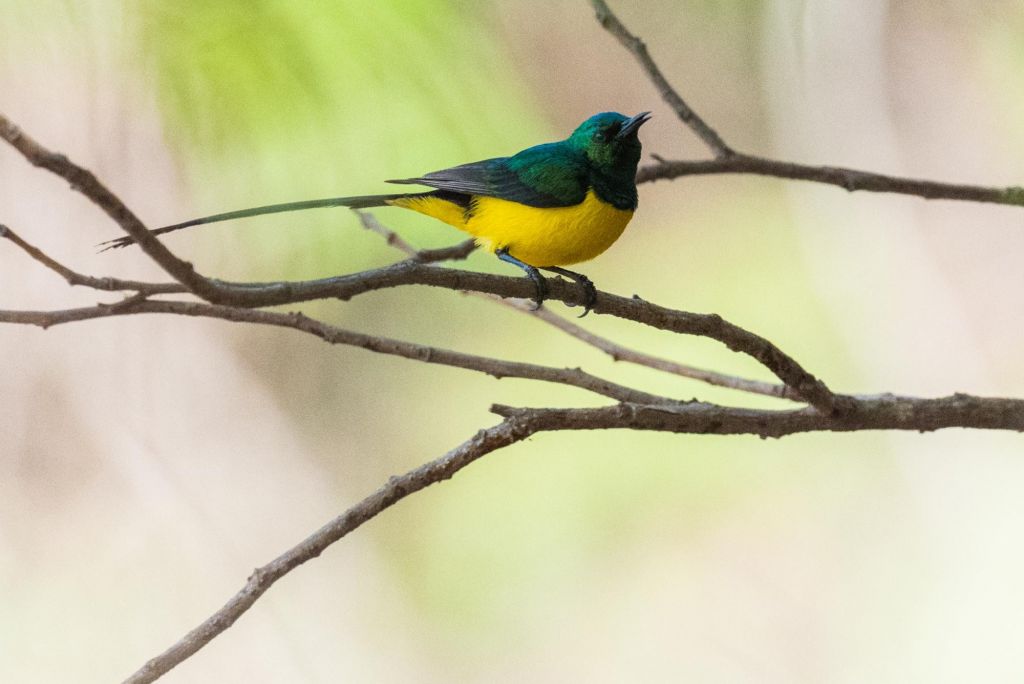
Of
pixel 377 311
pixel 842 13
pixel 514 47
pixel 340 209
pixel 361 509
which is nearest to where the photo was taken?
pixel 361 509

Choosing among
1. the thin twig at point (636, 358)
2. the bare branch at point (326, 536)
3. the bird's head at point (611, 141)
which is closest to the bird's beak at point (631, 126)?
the bird's head at point (611, 141)

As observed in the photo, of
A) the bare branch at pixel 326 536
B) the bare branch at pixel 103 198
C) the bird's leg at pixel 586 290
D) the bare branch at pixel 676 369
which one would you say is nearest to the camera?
the bare branch at pixel 103 198

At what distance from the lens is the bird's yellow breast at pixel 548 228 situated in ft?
3.37

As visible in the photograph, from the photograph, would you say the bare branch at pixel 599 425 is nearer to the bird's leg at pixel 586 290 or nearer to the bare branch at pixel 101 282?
the bird's leg at pixel 586 290

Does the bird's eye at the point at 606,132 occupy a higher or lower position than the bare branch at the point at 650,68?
higher

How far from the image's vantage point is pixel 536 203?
104 centimetres

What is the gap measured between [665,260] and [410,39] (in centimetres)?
110

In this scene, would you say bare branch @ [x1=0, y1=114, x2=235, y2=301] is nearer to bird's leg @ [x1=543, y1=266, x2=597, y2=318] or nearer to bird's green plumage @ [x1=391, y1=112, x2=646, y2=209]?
bird's leg @ [x1=543, y1=266, x2=597, y2=318]

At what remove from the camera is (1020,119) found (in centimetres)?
166

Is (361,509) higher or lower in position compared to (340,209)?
lower

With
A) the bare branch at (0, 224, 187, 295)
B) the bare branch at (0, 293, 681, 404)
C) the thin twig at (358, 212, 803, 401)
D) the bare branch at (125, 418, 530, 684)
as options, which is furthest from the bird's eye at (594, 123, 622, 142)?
the bare branch at (0, 224, 187, 295)

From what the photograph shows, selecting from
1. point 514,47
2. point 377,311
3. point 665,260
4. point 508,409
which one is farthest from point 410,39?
point 665,260

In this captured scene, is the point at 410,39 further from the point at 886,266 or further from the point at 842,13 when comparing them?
the point at 886,266

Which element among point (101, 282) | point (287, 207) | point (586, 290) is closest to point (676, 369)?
point (586, 290)
